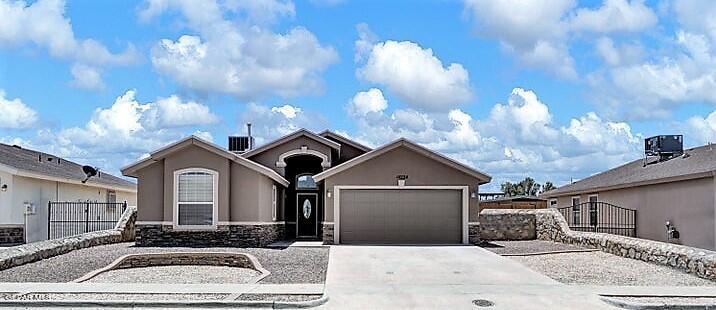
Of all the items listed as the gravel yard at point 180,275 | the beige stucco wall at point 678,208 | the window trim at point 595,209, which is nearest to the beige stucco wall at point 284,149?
the gravel yard at point 180,275

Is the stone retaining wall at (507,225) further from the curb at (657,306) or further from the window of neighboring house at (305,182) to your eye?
the curb at (657,306)

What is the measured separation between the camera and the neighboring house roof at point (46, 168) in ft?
78.2

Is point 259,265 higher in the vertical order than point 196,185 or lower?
lower

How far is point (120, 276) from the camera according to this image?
15812mm

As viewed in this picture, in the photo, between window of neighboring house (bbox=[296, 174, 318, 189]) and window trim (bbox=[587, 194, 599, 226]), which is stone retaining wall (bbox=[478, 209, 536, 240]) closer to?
window trim (bbox=[587, 194, 599, 226])

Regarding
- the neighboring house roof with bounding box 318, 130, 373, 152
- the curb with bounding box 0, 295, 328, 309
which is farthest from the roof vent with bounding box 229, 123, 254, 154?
the curb with bounding box 0, 295, 328, 309

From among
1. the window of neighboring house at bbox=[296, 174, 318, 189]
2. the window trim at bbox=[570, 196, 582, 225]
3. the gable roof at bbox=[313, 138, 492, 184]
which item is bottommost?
the window trim at bbox=[570, 196, 582, 225]

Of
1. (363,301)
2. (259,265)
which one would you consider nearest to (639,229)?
(259,265)

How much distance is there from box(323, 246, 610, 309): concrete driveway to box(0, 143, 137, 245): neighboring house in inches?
458

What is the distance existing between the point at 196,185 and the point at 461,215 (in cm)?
888

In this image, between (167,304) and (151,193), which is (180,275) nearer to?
(167,304)

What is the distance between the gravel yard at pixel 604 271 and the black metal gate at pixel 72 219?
55.3 feet

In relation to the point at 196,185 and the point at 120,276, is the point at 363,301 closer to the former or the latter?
the point at 120,276

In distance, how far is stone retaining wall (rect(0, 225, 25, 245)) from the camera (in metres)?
23.4
